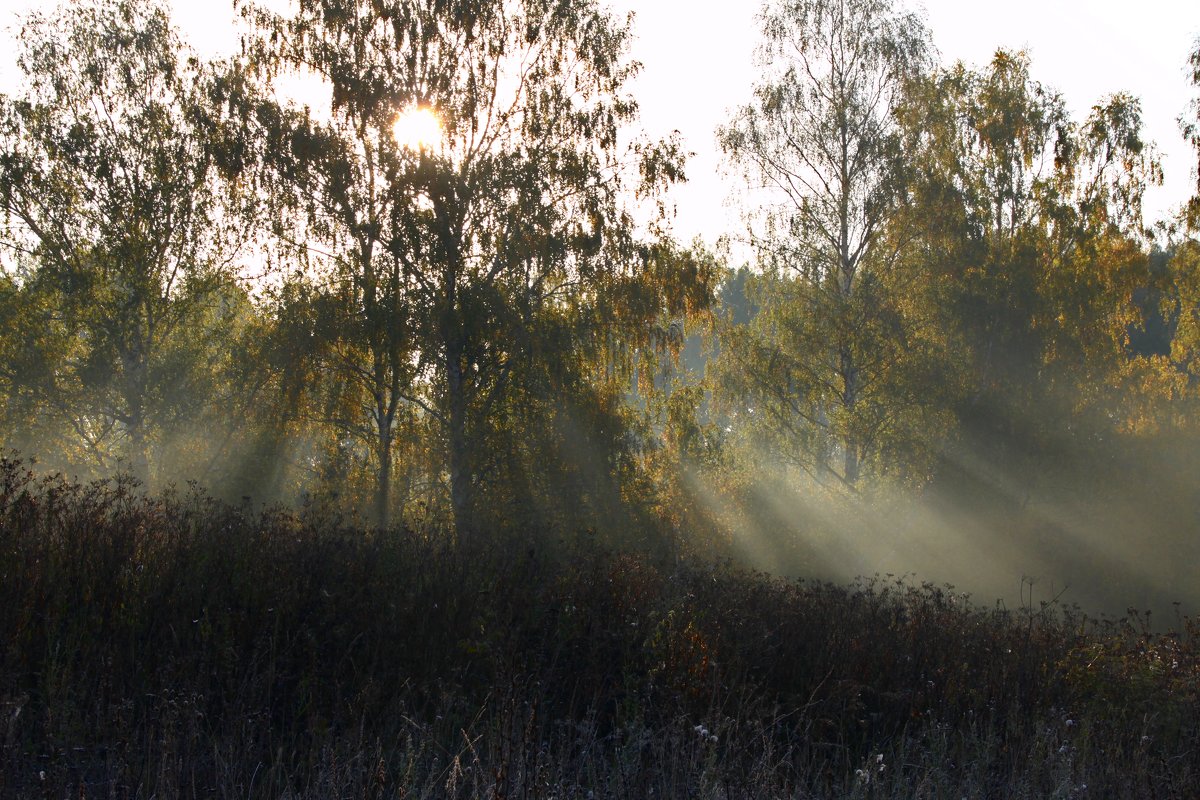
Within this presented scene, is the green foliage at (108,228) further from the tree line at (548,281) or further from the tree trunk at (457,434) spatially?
the tree trunk at (457,434)

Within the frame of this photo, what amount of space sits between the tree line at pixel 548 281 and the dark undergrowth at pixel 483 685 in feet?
28.2

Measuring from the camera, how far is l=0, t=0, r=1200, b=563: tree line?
17.7m

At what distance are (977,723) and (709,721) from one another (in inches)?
77.8

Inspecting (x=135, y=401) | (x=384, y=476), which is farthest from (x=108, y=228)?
(x=384, y=476)

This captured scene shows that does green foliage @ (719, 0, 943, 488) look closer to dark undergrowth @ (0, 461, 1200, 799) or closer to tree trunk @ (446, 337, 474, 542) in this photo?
tree trunk @ (446, 337, 474, 542)

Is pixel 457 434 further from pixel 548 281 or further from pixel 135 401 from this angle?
pixel 135 401

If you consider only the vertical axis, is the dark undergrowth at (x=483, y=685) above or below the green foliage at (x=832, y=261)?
below

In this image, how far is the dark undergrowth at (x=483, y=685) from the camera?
432 cm

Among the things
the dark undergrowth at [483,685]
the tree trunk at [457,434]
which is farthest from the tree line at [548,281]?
the dark undergrowth at [483,685]

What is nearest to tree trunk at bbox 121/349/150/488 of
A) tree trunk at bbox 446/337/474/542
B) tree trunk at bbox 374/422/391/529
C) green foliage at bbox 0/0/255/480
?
green foliage at bbox 0/0/255/480

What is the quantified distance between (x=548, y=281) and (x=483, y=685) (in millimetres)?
13221

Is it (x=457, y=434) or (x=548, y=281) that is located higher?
(x=548, y=281)

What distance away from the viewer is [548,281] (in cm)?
1841

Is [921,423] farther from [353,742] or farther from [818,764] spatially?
[353,742]
